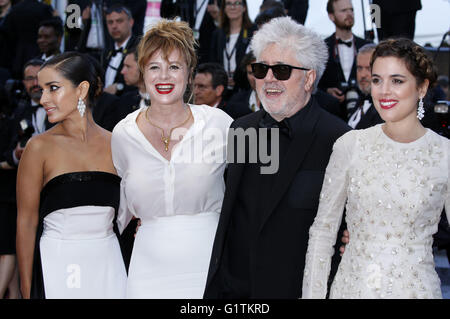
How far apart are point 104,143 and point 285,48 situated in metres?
1.31

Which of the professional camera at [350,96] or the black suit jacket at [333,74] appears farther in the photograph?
the black suit jacket at [333,74]

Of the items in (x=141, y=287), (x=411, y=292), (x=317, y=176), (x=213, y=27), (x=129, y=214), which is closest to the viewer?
(x=411, y=292)

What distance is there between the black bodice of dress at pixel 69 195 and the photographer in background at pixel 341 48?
10.3 feet

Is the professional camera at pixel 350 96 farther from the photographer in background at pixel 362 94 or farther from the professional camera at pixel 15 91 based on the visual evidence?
the professional camera at pixel 15 91

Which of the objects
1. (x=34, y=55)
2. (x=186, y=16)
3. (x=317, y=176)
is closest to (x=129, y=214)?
(x=317, y=176)

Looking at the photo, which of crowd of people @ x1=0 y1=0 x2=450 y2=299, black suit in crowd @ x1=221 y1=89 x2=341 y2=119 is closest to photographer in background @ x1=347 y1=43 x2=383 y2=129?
black suit in crowd @ x1=221 y1=89 x2=341 y2=119

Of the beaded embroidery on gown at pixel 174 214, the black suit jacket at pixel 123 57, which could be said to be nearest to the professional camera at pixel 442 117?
the beaded embroidery on gown at pixel 174 214

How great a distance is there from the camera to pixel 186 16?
25.9 ft

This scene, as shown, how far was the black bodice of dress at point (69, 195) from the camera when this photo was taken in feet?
12.4

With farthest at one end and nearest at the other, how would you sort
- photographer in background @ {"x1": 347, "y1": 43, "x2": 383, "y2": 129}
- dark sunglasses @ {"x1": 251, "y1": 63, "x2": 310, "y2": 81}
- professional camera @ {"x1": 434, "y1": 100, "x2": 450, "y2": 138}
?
photographer in background @ {"x1": 347, "y1": 43, "x2": 383, "y2": 129} < professional camera @ {"x1": 434, "y1": 100, "x2": 450, "y2": 138} < dark sunglasses @ {"x1": 251, "y1": 63, "x2": 310, "y2": 81}

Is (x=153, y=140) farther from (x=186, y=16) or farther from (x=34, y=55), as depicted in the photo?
(x=34, y=55)

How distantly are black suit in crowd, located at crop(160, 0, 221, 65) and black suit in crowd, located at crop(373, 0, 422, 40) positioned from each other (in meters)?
2.49

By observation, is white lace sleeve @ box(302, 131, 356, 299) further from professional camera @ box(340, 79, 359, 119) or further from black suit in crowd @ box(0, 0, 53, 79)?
black suit in crowd @ box(0, 0, 53, 79)

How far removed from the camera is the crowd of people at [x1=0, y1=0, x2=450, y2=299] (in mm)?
2898
